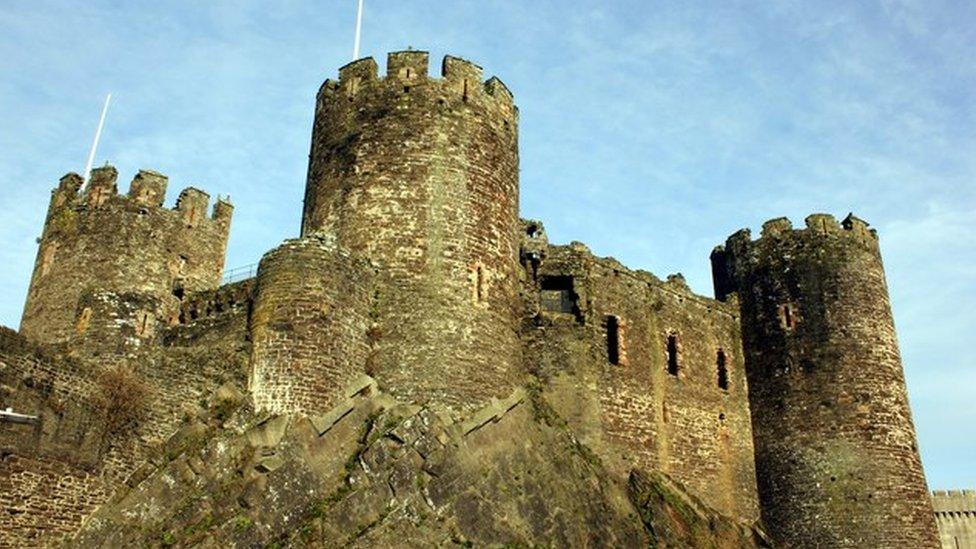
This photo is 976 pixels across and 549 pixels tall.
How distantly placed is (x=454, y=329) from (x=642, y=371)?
22.0ft

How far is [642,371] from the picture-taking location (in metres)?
27.3

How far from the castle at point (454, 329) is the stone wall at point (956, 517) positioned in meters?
8.68

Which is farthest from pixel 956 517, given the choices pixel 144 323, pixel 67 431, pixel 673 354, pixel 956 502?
pixel 67 431

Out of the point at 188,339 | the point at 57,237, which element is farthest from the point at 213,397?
the point at 57,237

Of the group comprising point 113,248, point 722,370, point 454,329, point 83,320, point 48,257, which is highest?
point 113,248

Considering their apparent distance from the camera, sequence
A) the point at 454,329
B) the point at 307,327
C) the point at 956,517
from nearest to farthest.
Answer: the point at 307,327 → the point at 454,329 → the point at 956,517

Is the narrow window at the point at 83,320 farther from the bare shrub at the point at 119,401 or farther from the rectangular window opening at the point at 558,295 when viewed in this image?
the rectangular window opening at the point at 558,295

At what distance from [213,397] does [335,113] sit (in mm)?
8821

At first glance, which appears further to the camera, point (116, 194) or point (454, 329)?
point (116, 194)

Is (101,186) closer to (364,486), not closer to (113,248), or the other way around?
(113,248)

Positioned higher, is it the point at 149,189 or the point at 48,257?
the point at 149,189

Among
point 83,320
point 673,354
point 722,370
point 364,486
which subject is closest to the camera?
point 364,486

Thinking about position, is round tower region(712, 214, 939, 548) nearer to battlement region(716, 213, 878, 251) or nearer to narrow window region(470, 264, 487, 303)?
battlement region(716, 213, 878, 251)

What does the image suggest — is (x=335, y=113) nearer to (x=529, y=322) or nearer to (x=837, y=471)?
(x=529, y=322)
